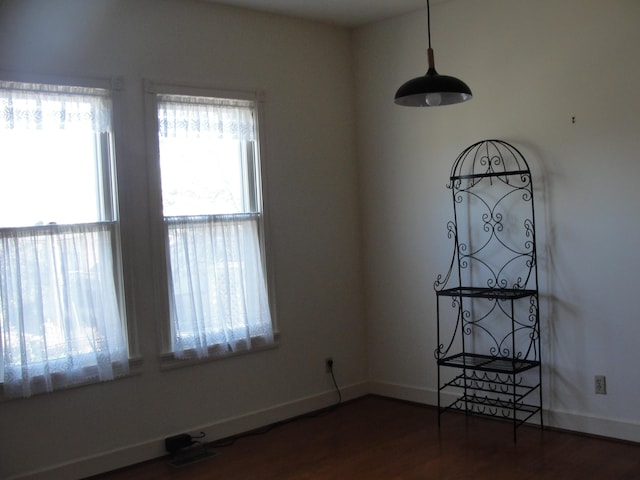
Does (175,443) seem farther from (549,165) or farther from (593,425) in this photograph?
(549,165)

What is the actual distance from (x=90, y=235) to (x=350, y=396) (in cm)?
247

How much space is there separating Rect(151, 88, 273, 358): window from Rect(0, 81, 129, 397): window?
1.24ft

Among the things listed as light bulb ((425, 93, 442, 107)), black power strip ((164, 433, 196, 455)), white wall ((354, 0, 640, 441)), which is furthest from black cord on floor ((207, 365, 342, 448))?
light bulb ((425, 93, 442, 107))

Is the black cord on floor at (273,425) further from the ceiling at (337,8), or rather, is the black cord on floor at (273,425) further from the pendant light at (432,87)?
the ceiling at (337,8)

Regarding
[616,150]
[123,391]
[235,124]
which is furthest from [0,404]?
[616,150]

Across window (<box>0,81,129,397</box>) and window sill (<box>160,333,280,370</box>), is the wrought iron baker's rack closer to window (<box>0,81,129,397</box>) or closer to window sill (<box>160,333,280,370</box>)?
window sill (<box>160,333,280,370</box>)

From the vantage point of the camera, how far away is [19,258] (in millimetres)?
3740

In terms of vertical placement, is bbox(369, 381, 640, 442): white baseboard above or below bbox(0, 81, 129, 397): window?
below

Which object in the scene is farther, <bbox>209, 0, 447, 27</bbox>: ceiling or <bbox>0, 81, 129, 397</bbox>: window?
<bbox>209, 0, 447, 27</bbox>: ceiling

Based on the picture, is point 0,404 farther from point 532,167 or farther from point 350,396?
point 532,167

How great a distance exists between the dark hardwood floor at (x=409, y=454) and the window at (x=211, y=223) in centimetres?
71

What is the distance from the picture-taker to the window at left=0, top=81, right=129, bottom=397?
3727 millimetres

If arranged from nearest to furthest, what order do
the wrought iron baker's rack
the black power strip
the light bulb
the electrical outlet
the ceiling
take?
the light bulb, the black power strip, the wrought iron baker's rack, the ceiling, the electrical outlet

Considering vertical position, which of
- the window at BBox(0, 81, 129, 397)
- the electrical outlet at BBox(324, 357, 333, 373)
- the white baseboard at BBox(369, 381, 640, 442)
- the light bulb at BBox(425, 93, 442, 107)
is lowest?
the white baseboard at BBox(369, 381, 640, 442)
